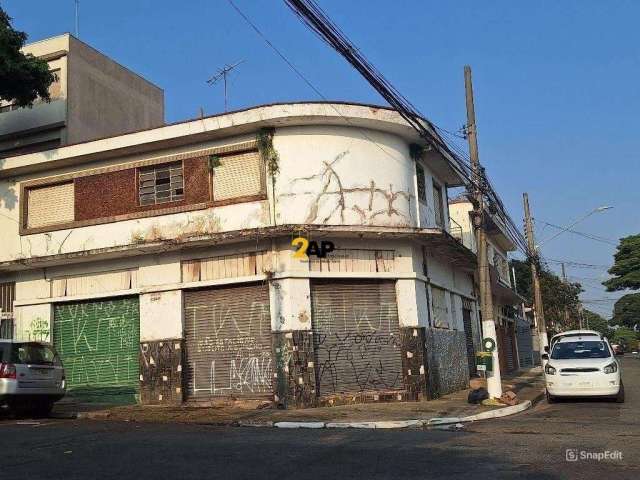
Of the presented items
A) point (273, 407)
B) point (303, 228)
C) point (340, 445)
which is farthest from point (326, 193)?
point (340, 445)

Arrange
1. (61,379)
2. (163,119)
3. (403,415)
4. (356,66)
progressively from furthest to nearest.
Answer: (163,119) < (61,379) < (403,415) < (356,66)

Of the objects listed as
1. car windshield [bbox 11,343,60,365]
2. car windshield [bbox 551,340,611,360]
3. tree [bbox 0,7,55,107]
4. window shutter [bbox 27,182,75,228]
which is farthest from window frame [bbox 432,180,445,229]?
tree [bbox 0,7,55,107]

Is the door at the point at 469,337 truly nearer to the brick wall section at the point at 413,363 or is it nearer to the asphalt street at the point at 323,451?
the brick wall section at the point at 413,363

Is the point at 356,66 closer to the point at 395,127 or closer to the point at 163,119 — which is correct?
the point at 395,127

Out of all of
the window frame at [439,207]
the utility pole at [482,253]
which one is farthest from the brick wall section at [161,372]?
the window frame at [439,207]

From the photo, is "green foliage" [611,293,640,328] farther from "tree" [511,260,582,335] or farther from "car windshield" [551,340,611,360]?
"car windshield" [551,340,611,360]

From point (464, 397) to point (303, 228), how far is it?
21.2 feet

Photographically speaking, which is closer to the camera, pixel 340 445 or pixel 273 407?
pixel 340 445

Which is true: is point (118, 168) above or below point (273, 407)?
above

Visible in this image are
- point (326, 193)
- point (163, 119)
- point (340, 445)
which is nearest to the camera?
point (340, 445)

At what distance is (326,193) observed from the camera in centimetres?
1538

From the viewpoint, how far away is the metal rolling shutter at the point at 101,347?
1650 cm

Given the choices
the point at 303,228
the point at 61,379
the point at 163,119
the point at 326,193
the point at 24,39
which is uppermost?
the point at 163,119

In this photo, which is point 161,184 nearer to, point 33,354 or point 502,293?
point 33,354
